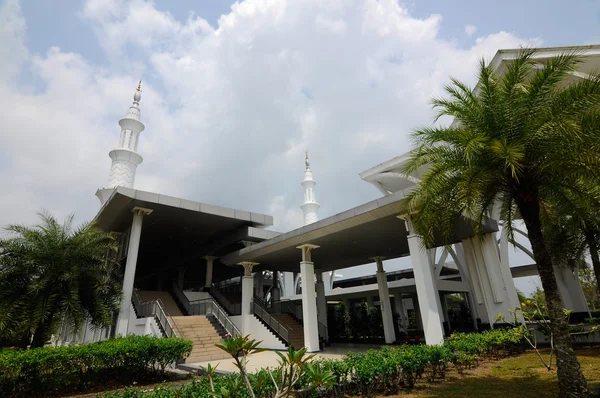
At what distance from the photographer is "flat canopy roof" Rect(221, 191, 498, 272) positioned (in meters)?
13.2

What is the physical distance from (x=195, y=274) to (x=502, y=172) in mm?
35810

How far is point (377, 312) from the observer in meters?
25.9

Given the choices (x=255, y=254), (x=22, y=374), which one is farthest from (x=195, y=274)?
(x=22, y=374)

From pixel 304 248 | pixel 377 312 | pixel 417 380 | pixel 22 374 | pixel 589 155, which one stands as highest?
pixel 304 248

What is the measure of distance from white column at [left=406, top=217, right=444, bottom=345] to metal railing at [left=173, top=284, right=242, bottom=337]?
925 cm

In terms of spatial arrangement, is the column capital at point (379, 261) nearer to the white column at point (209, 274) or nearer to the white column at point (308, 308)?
the white column at point (308, 308)

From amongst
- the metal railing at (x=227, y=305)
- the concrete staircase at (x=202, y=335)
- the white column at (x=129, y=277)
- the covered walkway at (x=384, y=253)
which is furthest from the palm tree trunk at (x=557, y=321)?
the metal railing at (x=227, y=305)

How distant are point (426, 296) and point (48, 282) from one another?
12756 mm

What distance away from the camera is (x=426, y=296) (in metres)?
11.4

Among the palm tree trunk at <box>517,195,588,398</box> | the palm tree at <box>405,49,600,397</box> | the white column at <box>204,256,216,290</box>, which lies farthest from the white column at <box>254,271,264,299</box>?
the palm tree trunk at <box>517,195,588,398</box>

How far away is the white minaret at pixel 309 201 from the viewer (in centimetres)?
4219

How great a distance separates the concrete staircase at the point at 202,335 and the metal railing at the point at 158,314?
436mm

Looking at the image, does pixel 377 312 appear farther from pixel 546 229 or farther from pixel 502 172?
pixel 502 172

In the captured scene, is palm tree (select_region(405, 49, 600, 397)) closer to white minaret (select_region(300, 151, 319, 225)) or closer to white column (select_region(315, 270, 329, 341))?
white column (select_region(315, 270, 329, 341))
